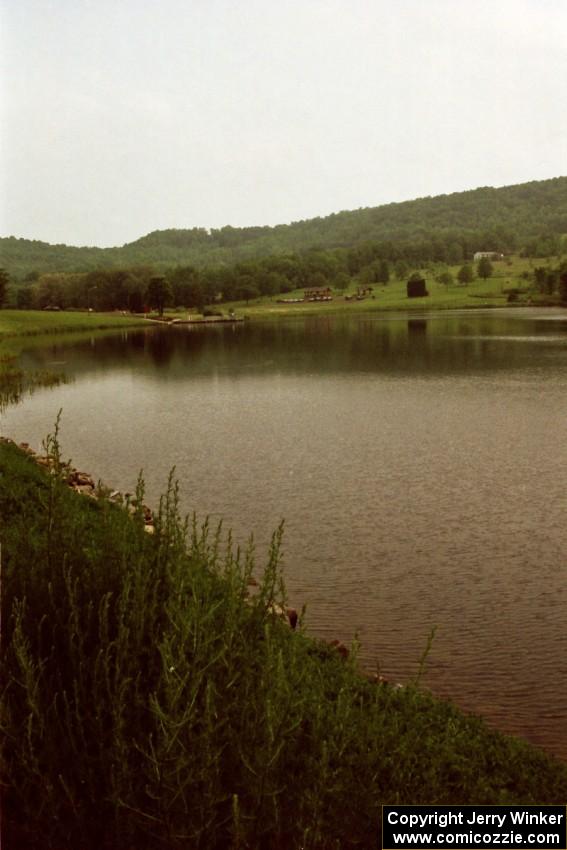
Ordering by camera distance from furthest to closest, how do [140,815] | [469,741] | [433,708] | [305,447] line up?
[305,447] < [433,708] < [469,741] < [140,815]

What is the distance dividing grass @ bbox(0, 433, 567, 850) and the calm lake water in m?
1.67

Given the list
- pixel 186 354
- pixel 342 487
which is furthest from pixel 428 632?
pixel 186 354

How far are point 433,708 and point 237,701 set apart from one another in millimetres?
6201

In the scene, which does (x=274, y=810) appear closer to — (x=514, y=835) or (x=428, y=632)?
(x=514, y=835)

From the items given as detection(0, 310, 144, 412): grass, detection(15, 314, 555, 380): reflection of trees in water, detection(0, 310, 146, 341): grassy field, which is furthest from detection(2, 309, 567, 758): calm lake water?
detection(0, 310, 146, 341): grassy field

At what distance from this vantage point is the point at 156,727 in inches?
270

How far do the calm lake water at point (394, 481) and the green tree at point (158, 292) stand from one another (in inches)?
4183

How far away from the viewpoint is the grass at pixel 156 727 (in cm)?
664

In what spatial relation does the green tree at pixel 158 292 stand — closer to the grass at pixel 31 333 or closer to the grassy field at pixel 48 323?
the grass at pixel 31 333

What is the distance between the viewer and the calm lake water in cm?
1602

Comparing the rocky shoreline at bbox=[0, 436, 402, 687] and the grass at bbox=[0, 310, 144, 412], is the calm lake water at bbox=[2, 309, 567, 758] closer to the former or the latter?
the rocky shoreline at bbox=[0, 436, 402, 687]

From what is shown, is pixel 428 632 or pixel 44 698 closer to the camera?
pixel 44 698

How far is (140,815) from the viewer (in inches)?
268

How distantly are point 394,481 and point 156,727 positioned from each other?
76.8 feet
